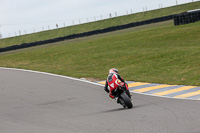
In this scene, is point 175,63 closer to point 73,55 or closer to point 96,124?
point 73,55

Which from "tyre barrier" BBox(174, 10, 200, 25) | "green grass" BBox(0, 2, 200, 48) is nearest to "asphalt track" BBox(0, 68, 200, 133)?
"tyre barrier" BBox(174, 10, 200, 25)

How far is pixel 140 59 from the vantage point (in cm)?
2388

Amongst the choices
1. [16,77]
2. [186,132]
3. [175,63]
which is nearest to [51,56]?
[16,77]

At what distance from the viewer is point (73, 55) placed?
29.0 m

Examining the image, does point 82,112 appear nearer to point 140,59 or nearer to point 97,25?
point 140,59

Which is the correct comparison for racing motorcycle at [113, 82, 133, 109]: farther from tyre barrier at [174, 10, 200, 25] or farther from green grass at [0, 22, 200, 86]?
tyre barrier at [174, 10, 200, 25]

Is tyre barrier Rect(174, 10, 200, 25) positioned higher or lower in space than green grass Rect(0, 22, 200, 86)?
higher

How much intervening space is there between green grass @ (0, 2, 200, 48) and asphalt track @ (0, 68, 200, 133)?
45999 millimetres

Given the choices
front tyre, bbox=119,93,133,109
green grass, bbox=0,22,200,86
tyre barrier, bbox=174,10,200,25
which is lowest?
green grass, bbox=0,22,200,86

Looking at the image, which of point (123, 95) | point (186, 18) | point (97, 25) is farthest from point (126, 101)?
point (97, 25)

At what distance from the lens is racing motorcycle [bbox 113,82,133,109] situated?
1164 centimetres

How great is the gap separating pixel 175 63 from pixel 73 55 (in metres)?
10.2

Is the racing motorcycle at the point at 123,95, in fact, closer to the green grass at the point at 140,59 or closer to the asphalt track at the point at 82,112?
the asphalt track at the point at 82,112

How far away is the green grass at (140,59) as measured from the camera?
1922 cm
